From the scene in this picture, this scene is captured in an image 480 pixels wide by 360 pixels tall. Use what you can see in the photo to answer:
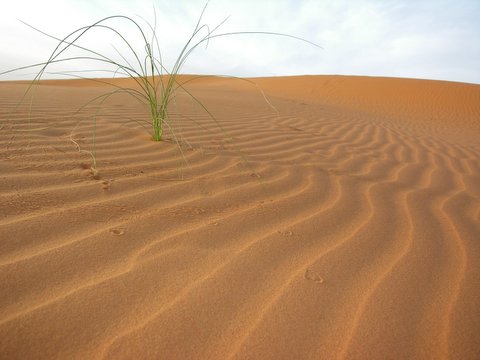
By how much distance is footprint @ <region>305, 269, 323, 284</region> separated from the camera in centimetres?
125

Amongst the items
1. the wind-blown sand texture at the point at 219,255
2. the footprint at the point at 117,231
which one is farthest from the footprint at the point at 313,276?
the footprint at the point at 117,231

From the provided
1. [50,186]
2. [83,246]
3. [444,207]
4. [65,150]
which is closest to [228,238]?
[83,246]

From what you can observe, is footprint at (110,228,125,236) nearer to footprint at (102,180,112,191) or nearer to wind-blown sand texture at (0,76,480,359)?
wind-blown sand texture at (0,76,480,359)

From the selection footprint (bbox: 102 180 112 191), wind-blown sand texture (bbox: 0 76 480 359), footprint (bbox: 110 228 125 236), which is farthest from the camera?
footprint (bbox: 102 180 112 191)

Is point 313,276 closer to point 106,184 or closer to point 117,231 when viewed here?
point 117,231

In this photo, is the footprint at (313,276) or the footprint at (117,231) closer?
the footprint at (313,276)

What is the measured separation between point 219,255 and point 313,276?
0.37 meters

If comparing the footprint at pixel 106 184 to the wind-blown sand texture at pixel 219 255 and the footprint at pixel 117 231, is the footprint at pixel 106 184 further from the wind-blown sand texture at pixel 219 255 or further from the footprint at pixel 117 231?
the footprint at pixel 117 231

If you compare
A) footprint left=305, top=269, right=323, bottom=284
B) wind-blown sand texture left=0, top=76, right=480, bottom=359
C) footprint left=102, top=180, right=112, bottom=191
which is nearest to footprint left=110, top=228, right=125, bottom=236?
wind-blown sand texture left=0, top=76, right=480, bottom=359

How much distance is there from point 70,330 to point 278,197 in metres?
1.29

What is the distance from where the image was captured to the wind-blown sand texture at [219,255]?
3.16 feet

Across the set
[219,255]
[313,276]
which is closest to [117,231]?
[219,255]

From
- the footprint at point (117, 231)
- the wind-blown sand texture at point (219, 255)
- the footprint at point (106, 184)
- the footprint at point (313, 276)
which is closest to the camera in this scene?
the wind-blown sand texture at point (219, 255)

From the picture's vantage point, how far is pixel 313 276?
4.16 feet
